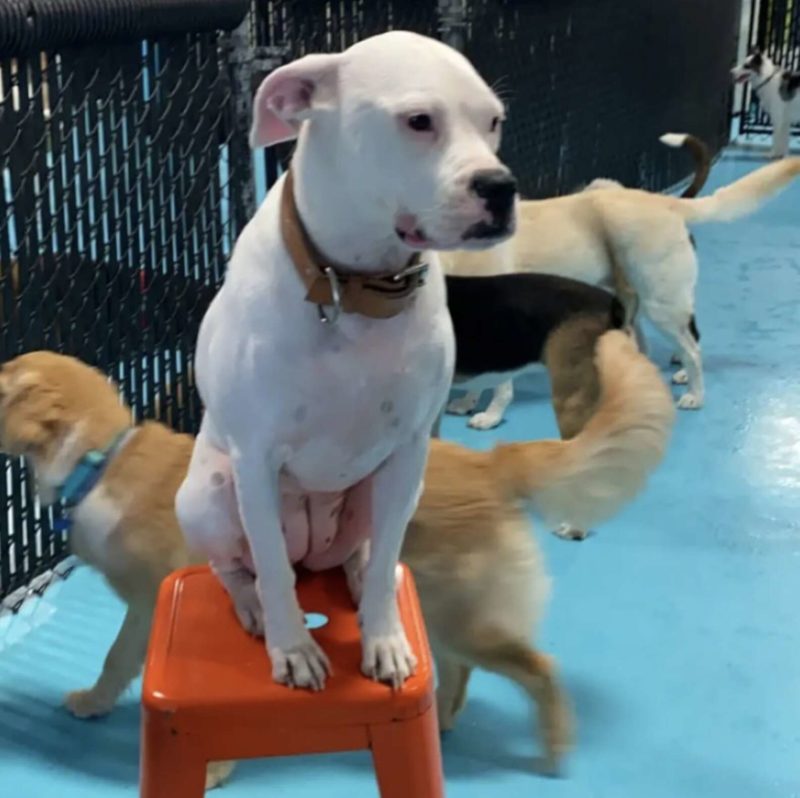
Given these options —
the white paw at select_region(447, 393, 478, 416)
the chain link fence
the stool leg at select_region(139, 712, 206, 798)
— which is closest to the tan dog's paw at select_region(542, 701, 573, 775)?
the stool leg at select_region(139, 712, 206, 798)

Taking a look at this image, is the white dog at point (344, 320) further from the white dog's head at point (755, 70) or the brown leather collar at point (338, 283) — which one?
the white dog's head at point (755, 70)

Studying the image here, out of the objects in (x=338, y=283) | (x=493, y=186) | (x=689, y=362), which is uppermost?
(x=493, y=186)

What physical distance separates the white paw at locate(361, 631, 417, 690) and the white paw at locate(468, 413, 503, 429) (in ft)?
6.70

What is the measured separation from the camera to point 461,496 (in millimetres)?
1801

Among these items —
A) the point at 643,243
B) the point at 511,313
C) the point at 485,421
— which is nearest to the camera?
the point at 511,313

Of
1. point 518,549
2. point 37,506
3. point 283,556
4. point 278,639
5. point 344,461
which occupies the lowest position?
point 37,506

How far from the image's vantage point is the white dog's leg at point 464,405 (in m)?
3.55

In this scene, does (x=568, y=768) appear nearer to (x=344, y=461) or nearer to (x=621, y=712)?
(x=621, y=712)

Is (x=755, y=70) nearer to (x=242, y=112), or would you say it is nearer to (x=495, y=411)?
(x=495, y=411)

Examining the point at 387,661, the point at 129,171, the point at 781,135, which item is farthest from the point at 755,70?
the point at 387,661

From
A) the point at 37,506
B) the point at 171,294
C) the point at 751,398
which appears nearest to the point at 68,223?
the point at 171,294

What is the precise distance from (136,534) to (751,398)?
2.38 m

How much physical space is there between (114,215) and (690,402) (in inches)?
76.8

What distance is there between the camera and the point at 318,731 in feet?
4.42
